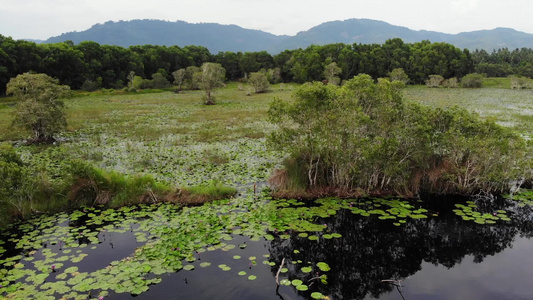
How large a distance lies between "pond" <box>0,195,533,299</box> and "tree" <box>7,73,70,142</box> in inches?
599

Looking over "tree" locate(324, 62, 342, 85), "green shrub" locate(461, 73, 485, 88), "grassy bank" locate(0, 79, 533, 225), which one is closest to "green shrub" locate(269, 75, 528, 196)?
"grassy bank" locate(0, 79, 533, 225)

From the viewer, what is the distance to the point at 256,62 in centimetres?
11338

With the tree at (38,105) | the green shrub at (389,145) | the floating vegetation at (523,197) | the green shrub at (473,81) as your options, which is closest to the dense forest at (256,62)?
the green shrub at (473,81)

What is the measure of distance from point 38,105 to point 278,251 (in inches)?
931

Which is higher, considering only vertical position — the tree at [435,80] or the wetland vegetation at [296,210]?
the tree at [435,80]

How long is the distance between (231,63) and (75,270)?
111 meters

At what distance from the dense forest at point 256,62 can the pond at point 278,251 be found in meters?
76.2

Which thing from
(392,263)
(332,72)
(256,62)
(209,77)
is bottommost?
(392,263)

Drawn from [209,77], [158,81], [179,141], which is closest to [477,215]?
[179,141]

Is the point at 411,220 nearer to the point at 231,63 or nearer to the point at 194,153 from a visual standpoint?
the point at 194,153

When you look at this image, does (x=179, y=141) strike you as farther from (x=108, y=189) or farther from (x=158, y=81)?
(x=158, y=81)

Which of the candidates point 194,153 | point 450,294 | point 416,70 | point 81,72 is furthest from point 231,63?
point 450,294

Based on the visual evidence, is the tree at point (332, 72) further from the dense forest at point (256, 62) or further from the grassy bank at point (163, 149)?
the grassy bank at point (163, 149)

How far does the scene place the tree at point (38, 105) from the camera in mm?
25188
